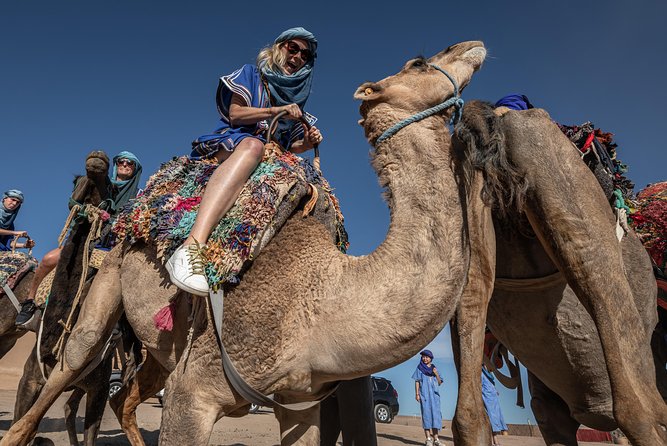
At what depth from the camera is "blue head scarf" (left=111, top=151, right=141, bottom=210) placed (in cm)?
617

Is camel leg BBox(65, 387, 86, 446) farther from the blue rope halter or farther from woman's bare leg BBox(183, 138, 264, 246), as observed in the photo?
the blue rope halter

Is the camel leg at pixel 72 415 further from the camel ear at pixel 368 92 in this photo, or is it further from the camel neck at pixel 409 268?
the camel ear at pixel 368 92

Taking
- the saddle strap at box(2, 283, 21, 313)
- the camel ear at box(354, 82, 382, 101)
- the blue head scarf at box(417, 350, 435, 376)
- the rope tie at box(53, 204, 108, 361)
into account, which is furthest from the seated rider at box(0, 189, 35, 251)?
the blue head scarf at box(417, 350, 435, 376)

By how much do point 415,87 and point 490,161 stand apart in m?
0.63

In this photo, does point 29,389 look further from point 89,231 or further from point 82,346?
point 82,346

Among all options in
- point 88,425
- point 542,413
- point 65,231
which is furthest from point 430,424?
point 65,231

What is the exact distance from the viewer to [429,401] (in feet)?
44.7

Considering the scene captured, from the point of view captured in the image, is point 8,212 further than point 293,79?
Yes

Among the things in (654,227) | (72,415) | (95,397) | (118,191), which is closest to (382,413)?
(72,415)

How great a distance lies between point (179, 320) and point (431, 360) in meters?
12.8

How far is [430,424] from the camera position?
510 inches

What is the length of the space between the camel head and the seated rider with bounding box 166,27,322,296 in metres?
0.57

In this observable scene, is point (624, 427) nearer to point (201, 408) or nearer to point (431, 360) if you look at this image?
point (201, 408)

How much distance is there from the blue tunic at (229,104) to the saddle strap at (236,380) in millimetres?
1170
